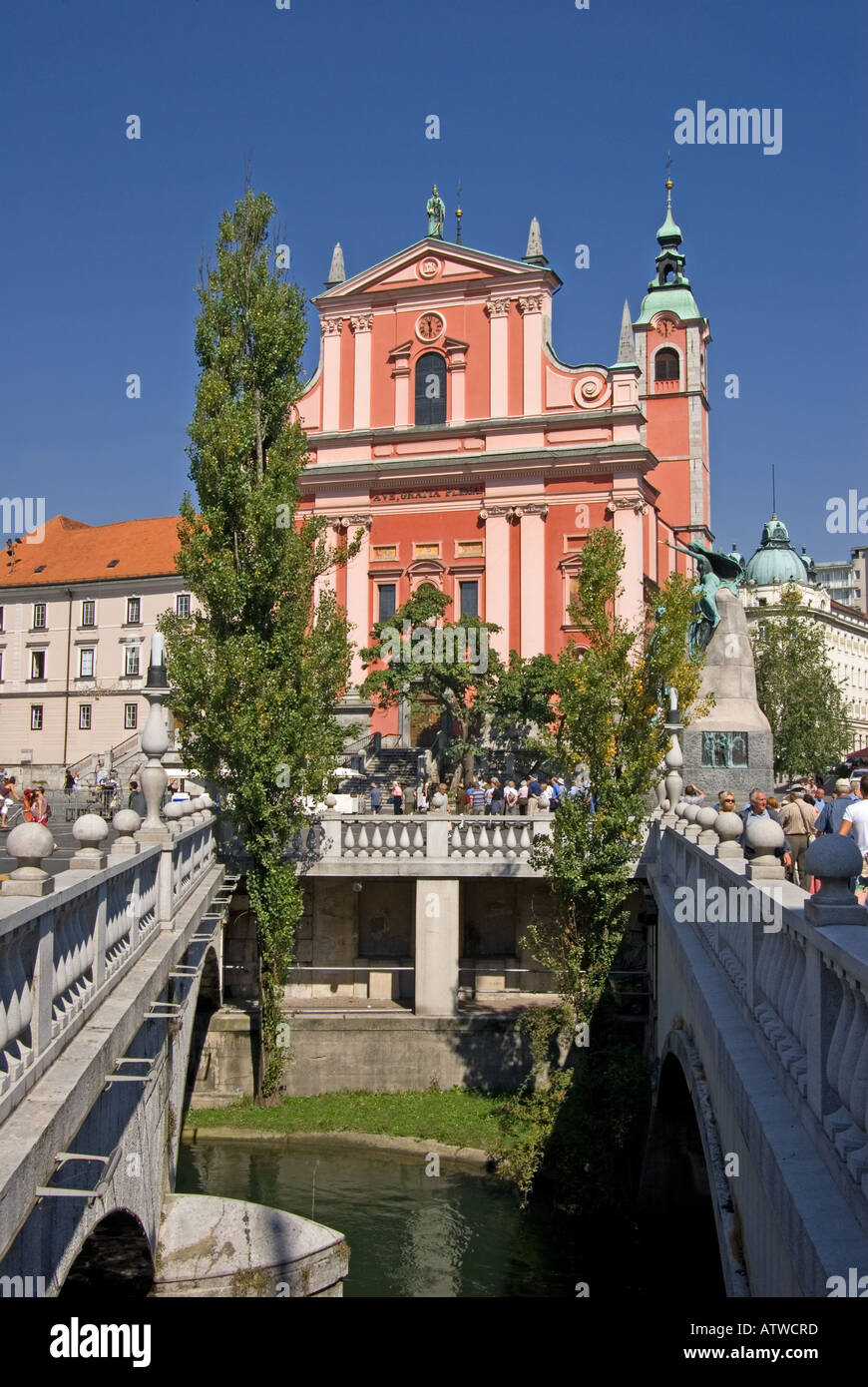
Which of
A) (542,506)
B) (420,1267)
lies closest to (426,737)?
(542,506)

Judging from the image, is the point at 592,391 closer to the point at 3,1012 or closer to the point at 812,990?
the point at 812,990

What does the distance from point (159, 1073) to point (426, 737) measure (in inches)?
1332

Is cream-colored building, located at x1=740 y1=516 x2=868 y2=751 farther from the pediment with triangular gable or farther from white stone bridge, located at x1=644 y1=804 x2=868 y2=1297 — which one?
white stone bridge, located at x1=644 y1=804 x2=868 y2=1297

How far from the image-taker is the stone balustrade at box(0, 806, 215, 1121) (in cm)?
521

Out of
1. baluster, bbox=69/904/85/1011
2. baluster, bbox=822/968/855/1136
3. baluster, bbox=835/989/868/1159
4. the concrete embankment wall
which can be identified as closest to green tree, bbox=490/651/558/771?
the concrete embankment wall

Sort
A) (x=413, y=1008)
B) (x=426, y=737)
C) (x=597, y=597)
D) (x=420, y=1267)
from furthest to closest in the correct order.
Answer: (x=426, y=737), (x=413, y=1008), (x=597, y=597), (x=420, y=1267)

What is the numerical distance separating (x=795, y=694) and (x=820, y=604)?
5865 cm

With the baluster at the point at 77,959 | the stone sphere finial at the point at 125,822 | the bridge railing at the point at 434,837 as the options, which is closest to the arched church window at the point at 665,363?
the bridge railing at the point at 434,837

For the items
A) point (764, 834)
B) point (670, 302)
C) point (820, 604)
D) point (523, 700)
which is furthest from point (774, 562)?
point (764, 834)

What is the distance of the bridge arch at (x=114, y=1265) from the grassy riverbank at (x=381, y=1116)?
30.2 ft

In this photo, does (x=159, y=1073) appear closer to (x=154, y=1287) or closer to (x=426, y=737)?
(x=154, y=1287)

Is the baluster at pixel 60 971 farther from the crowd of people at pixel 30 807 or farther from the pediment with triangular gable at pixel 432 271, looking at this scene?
the pediment with triangular gable at pixel 432 271
